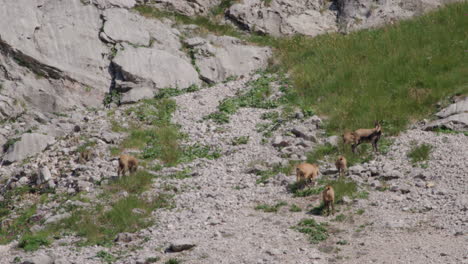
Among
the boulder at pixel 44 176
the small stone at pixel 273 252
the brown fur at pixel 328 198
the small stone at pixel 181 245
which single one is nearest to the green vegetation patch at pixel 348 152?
the brown fur at pixel 328 198

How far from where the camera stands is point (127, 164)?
63.5ft

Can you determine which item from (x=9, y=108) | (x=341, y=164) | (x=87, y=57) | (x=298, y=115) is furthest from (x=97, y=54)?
(x=341, y=164)

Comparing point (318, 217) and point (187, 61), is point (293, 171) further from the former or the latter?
point (187, 61)

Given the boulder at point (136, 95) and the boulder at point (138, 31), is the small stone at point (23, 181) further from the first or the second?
the boulder at point (138, 31)

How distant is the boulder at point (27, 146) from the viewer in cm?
2289

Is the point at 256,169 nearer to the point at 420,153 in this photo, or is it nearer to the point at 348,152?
the point at 348,152

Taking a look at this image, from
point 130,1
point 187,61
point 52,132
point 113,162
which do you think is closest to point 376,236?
point 113,162

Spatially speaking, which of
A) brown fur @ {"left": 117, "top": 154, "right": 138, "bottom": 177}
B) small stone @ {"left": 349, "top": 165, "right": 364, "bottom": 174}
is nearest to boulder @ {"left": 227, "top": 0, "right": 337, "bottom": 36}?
brown fur @ {"left": 117, "top": 154, "right": 138, "bottom": 177}

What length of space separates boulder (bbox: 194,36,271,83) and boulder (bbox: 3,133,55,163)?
9.35 m

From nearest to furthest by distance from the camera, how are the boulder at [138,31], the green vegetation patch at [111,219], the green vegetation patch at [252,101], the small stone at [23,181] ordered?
the green vegetation patch at [111,219] → the small stone at [23,181] → the green vegetation patch at [252,101] → the boulder at [138,31]

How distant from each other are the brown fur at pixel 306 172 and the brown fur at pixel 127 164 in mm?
5868

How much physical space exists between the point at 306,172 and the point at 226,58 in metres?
14.7

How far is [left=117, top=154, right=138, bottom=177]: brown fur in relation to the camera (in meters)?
19.2

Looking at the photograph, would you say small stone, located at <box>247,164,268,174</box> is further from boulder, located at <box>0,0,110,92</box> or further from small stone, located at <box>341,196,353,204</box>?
boulder, located at <box>0,0,110,92</box>
